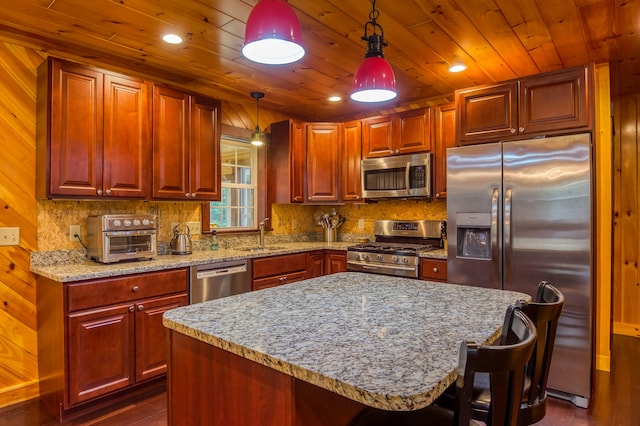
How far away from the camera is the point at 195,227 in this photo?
360 centimetres

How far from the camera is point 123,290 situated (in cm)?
252

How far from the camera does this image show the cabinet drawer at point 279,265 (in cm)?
342

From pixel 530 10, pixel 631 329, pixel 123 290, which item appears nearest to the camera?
pixel 530 10

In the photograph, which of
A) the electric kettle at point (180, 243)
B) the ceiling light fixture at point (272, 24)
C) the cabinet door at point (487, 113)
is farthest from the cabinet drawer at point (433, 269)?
the ceiling light fixture at point (272, 24)

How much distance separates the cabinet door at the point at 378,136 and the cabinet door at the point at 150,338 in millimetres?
2424

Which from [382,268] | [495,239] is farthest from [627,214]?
[382,268]

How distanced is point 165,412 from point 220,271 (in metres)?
1.04

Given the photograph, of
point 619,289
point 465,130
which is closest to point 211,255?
point 465,130

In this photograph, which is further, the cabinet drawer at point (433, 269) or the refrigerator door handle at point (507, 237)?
the cabinet drawer at point (433, 269)

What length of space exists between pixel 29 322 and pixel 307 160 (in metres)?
2.79

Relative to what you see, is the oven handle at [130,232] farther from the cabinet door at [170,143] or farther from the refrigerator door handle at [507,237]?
the refrigerator door handle at [507,237]

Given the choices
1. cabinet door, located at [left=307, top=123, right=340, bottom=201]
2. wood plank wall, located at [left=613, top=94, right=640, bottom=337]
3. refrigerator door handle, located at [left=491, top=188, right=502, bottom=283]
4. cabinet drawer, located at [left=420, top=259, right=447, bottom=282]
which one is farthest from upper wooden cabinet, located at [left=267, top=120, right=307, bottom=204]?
wood plank wall, located at [left=613, top=94, right=640, bottom=337]

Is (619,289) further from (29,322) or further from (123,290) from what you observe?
(29,322)

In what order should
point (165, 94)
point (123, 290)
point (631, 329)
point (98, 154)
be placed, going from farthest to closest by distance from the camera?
point (631, 329), point (165, 94), point (98, 154), point (123, 290)
